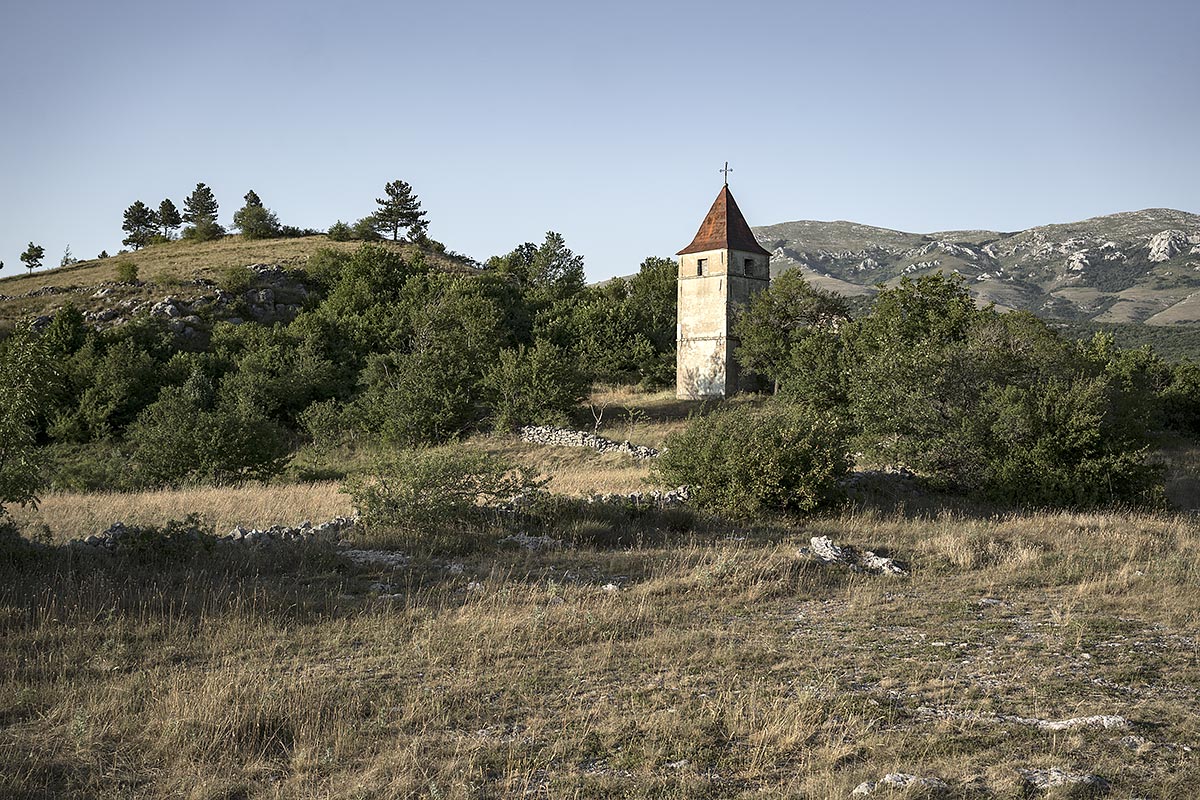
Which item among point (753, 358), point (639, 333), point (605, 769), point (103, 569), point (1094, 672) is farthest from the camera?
point (639, 333)

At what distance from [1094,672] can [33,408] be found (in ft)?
35.5

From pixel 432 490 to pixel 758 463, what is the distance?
5346 mm

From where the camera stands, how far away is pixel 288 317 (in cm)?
5203

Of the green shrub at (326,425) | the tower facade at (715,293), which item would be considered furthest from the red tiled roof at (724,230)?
the green shrub at (326,425)

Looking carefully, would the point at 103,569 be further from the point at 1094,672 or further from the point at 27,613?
the point at 1094,672

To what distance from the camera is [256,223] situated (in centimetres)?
7312

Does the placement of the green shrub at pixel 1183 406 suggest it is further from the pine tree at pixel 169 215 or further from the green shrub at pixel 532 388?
the pine tree at pixel 169 215

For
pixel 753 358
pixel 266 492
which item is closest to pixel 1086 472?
pixel 266 492

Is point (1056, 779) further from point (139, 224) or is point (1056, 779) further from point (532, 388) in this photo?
point (139, 224)

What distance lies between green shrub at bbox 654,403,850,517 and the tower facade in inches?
1094

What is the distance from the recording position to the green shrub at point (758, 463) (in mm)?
13797

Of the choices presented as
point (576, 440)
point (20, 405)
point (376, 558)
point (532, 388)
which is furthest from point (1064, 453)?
point (532, 388)

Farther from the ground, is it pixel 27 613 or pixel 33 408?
pixel 33 408

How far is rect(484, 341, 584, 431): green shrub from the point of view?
32344mm
